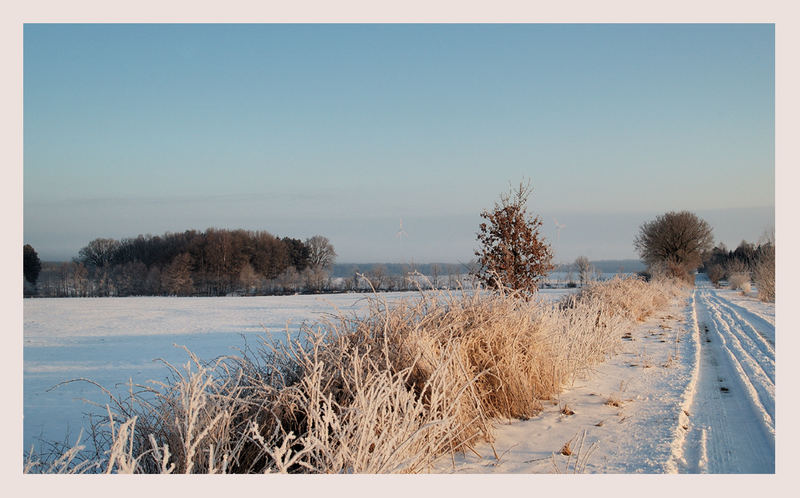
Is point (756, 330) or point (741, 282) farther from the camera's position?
point (741, 282)

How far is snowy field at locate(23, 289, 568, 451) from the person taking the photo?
7371 mm

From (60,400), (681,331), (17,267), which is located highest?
(17,267)

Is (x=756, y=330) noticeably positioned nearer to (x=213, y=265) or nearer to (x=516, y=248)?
(x=516, y=248)

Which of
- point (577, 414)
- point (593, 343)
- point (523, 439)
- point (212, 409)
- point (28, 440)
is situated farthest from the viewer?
point (593, 343)

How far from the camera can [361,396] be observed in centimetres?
303

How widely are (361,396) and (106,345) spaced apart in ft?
48.8

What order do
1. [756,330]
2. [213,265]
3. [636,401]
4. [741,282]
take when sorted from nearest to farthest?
1. [636,401]
2. [756,330]
3. [741,282]
4. [213,265]

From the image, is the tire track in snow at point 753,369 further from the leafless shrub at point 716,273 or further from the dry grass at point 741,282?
the leafless shrub at point 716,273

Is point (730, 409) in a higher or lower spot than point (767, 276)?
lower

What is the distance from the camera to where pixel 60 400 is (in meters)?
8.50

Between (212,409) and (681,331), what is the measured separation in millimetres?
10858

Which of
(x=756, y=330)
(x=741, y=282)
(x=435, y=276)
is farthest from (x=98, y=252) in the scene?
(x=741, y=282)

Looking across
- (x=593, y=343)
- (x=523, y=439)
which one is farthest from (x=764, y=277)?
(x=523, y=439)

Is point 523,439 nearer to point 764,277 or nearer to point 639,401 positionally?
point 639,401
